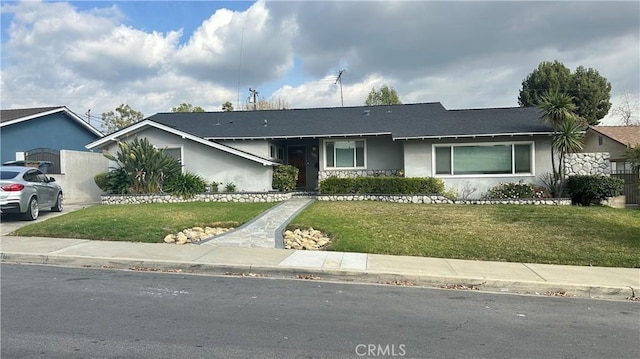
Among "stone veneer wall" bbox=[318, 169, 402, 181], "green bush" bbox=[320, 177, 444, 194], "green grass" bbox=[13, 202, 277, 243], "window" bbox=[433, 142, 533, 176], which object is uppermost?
"window" bbox=[433, 142, 533, 176]

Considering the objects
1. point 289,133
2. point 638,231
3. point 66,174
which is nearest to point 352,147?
point 289,133

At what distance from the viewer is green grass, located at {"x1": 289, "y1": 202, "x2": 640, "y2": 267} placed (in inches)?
404

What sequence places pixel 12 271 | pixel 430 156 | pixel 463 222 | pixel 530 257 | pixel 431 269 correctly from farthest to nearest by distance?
pixel 430 156
pixel 463 222
pixel 530 257
pixel 431 269
pixel 12 271

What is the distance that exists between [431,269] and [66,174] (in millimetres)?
18890

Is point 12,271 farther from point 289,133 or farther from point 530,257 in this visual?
point 289,133

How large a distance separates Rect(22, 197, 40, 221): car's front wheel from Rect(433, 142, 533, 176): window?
586 inches

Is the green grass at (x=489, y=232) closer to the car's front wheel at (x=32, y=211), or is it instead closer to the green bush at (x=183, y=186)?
the green bush at (x=183, y=186)

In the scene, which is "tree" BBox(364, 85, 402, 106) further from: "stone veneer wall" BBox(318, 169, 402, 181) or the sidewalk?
the sidewalk

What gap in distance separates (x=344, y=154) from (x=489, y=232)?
10121 mm

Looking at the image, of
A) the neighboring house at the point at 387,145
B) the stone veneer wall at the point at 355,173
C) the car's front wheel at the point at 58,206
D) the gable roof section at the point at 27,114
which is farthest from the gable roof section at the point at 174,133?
the gable roof section at the point at 27,114

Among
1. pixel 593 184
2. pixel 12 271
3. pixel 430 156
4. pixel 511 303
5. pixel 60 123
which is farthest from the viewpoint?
pixel 60 123

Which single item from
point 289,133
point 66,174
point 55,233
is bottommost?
point 55,233

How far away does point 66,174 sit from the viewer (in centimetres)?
2127

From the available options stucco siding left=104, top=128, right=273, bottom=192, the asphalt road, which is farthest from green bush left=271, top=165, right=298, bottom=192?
the asphalt road
